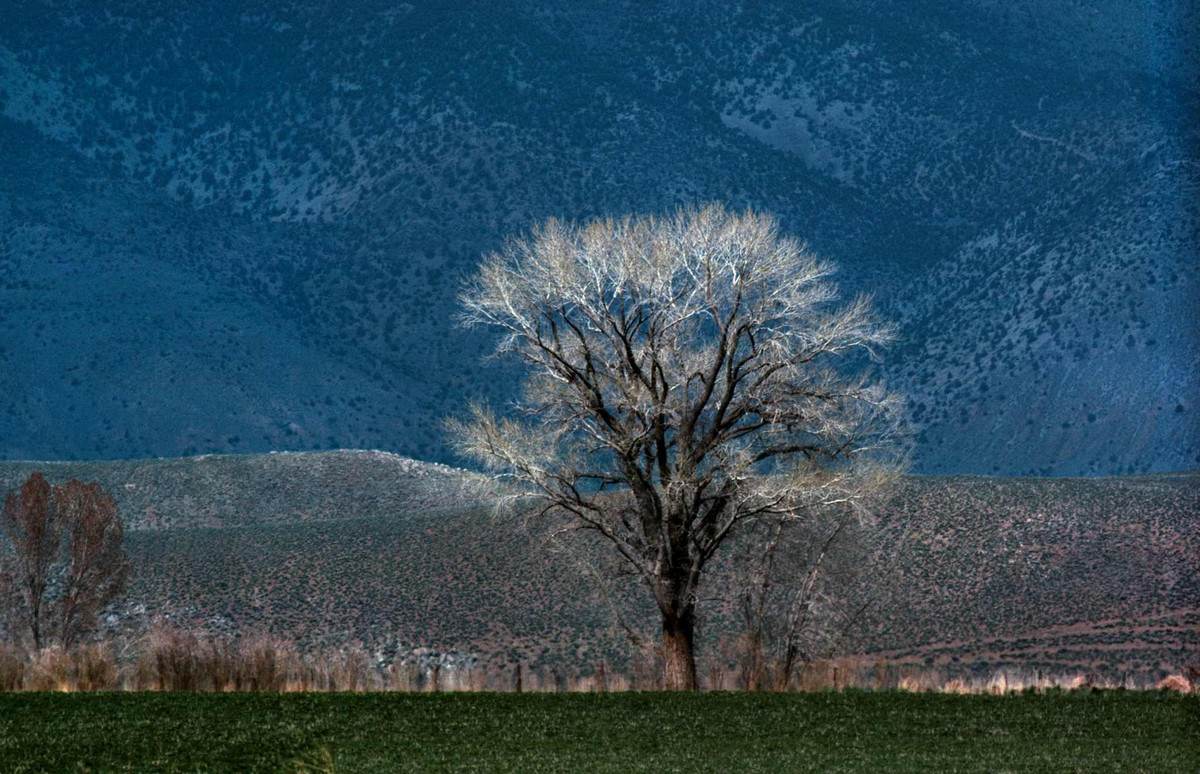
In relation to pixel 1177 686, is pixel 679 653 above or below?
above

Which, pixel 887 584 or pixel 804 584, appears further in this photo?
pixel 887 584

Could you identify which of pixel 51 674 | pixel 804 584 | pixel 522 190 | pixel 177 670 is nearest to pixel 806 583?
pixel 804 584

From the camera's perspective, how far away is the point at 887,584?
59.2m

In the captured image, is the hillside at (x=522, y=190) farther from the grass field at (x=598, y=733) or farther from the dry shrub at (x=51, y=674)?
the dry shrub at (x=51, y=674)

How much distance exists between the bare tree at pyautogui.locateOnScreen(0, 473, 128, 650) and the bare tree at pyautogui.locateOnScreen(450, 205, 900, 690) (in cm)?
1494

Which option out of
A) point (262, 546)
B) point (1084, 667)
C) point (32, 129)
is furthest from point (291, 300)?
point (1084, 667)

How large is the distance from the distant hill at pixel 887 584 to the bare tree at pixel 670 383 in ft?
68.6

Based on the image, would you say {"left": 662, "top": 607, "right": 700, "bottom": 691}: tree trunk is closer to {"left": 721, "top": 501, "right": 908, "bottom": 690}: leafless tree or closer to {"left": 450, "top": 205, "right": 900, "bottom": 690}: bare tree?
{"left": 450, "top": 205, "right": 900, "bottom": 690}: bare tree

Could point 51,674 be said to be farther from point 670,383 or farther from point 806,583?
point 806,583

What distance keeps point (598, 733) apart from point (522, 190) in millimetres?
106466

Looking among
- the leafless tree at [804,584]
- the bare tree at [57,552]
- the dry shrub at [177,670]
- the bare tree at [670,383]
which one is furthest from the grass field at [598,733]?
the bare tree at [57,552]

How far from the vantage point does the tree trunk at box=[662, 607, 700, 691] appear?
3155 cm

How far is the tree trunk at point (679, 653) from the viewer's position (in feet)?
104

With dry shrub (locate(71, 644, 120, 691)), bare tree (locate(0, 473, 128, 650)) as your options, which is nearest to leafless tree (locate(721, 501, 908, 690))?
dry shrub (locate(71, 644, 120, 691))
